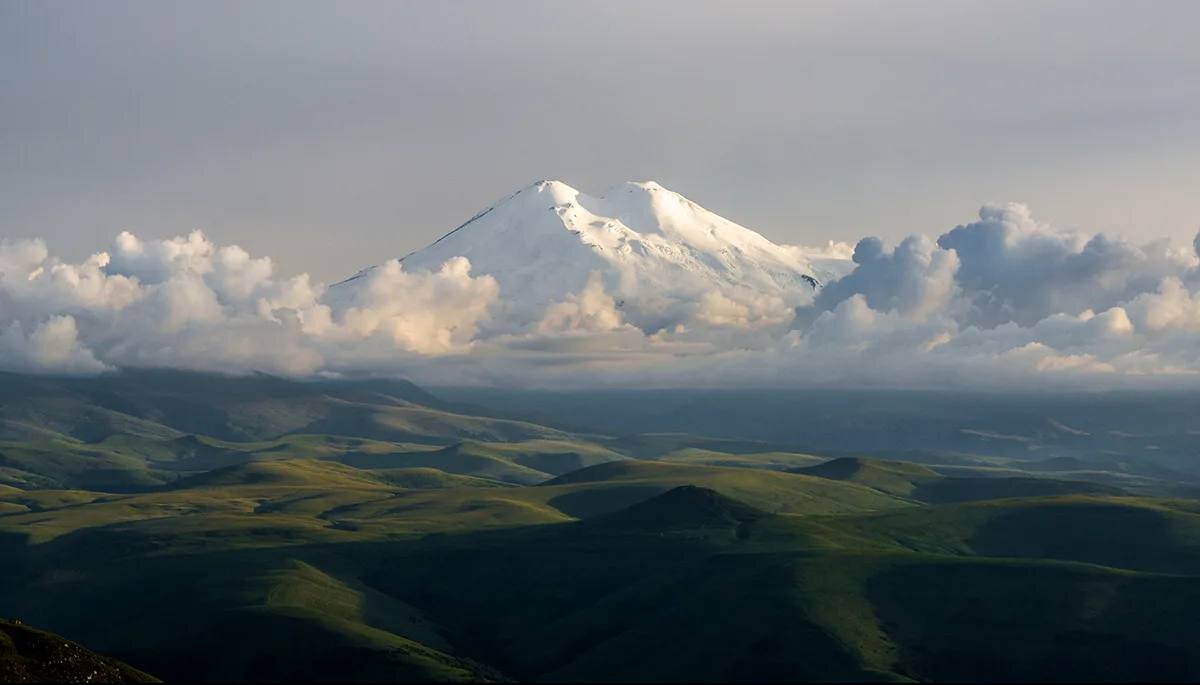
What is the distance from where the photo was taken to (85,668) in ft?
634

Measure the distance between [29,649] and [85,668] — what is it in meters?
7.40

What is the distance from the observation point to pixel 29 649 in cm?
19238
